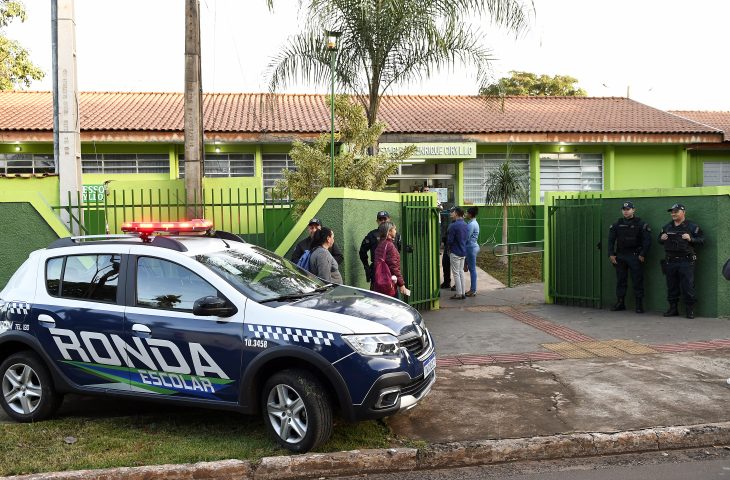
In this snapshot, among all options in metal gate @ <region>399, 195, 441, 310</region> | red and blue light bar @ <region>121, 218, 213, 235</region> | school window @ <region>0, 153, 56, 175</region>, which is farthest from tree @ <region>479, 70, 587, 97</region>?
red and blue light bar @ <region>121, 218, 213, 235</region>

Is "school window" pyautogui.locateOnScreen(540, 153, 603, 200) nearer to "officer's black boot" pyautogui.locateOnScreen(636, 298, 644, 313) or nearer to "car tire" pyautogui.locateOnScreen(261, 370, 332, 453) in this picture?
"officer's black boot" pyautogui.locateOnScreen(636, 298, 644, 313)

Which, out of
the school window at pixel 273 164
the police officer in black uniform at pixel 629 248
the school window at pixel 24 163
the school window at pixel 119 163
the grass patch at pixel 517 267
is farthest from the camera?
the school window at pixel 273 164

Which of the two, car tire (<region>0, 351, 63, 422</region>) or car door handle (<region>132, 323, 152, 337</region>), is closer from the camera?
car door handle (<region>132, 323, 152, 337</region>)

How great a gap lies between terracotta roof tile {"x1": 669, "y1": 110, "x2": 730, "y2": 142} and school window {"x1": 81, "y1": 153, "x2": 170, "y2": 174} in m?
17.7

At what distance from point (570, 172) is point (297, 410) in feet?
59.2

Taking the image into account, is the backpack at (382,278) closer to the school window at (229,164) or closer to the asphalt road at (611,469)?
the asphalt road at (611,469)

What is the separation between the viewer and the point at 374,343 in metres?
5.02

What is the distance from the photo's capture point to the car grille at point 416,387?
5.10 metres

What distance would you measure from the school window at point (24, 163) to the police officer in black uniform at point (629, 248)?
48.6ft

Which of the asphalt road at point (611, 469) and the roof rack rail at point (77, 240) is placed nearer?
the asphalt road at point (611, 469)

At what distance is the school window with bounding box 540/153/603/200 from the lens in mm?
21266

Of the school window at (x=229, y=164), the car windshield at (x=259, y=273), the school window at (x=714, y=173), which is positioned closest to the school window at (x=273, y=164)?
the school window at (x=229, y=164)

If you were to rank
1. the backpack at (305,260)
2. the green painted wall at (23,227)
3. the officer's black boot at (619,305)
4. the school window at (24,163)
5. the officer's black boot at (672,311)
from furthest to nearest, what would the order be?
the school window at (24,163) < the officer's black boot at (619,305) < the officer's black boot at (672,311) < the green painted wall at (23,227) < the backpack at (305,260)

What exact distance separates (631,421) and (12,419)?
203 inches
